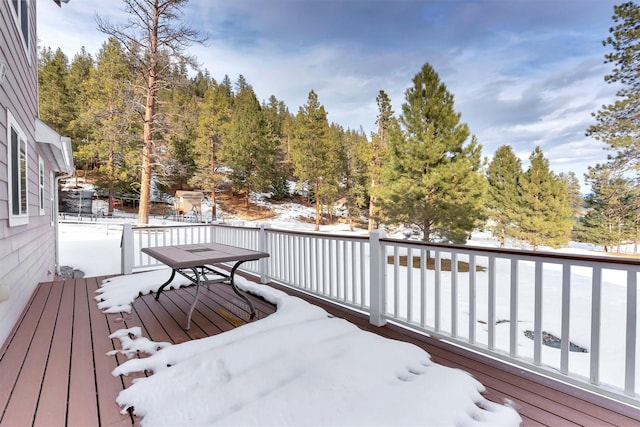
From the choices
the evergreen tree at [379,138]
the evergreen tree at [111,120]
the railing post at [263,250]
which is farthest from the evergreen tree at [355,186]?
the railing post at [263,250]

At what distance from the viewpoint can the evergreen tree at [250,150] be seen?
23.4 m

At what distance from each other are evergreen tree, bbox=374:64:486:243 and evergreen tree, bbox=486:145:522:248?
5341 millimetres

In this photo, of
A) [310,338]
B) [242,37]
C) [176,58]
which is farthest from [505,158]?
[310,338]

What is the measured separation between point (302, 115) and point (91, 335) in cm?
1836

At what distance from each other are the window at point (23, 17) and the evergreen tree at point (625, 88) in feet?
40.3

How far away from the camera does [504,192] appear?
16578 mm

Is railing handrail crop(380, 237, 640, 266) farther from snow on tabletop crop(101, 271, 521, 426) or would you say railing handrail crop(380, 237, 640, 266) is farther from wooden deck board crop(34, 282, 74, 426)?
wooden deck board crop(34, 282, 74, 426)

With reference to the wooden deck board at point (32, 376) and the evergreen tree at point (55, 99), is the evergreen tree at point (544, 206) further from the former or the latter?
the evergreen tree at point (55, 99)

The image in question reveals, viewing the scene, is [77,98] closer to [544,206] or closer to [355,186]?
[355,186]

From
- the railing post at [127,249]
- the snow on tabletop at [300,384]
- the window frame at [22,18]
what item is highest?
the window frame at [22,18]

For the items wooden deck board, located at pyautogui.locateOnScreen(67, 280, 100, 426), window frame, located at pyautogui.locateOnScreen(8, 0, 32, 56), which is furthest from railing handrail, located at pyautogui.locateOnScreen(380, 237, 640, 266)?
window frame, located at pyautogui.locateOnScreen(8, 0, 32, 56)

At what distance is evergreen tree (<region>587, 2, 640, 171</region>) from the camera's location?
7.93 metres

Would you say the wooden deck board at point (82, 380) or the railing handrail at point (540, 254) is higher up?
the railing handrail at point (540, 254)

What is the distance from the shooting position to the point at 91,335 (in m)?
2.69
